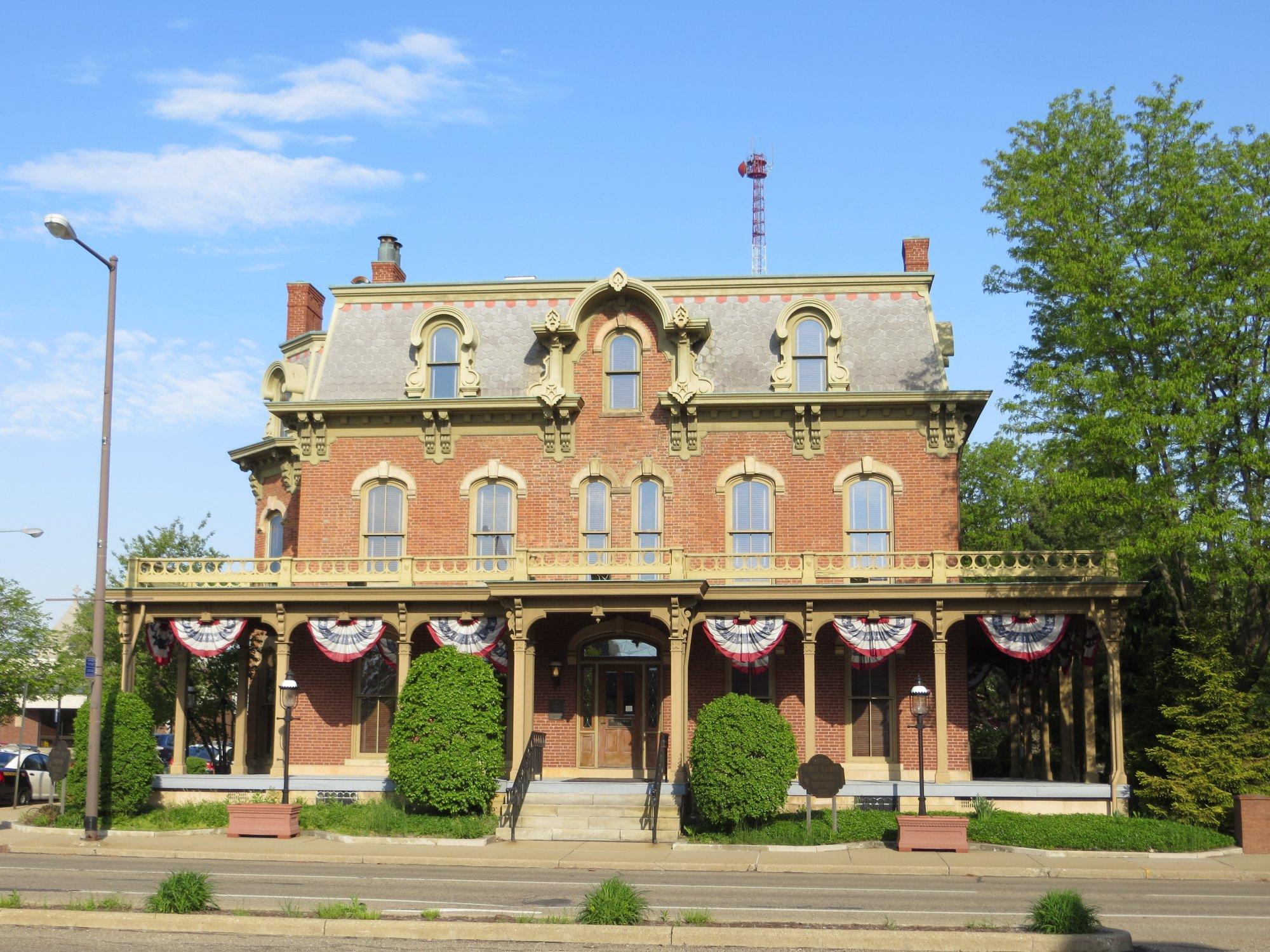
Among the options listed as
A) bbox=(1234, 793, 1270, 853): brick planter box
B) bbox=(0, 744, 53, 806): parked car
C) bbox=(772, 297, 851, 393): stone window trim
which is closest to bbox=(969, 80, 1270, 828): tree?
bbox=(1234, 793, 1270, 853): brick planter box

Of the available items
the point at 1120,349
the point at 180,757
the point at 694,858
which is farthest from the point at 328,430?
the point at 1120,349

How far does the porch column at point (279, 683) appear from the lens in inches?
1081

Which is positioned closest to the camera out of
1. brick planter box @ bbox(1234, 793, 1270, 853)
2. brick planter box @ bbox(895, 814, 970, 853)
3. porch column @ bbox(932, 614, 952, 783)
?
brick planter box @ bbox(895, 814, 970, 853)

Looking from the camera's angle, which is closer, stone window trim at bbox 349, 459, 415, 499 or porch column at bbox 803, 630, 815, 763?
porch column at bbox 803, 630, 815, 763

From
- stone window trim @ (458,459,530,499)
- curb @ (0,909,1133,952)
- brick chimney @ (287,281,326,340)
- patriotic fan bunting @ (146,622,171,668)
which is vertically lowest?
curb @ (0,909,1133,952)

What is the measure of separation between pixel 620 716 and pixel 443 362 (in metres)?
9.43

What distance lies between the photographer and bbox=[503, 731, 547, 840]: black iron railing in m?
24.1

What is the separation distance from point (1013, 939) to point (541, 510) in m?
18.9

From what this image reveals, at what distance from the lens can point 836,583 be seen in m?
27.6

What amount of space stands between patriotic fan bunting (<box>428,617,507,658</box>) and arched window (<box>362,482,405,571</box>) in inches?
131

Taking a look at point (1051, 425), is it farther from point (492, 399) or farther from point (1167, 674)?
point (492, 399)

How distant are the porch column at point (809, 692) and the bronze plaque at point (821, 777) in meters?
2.43

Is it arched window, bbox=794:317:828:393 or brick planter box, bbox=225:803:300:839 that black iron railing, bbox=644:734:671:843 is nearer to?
brick planter box, bbox=225:803:300:839

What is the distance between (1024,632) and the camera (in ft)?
86.7
